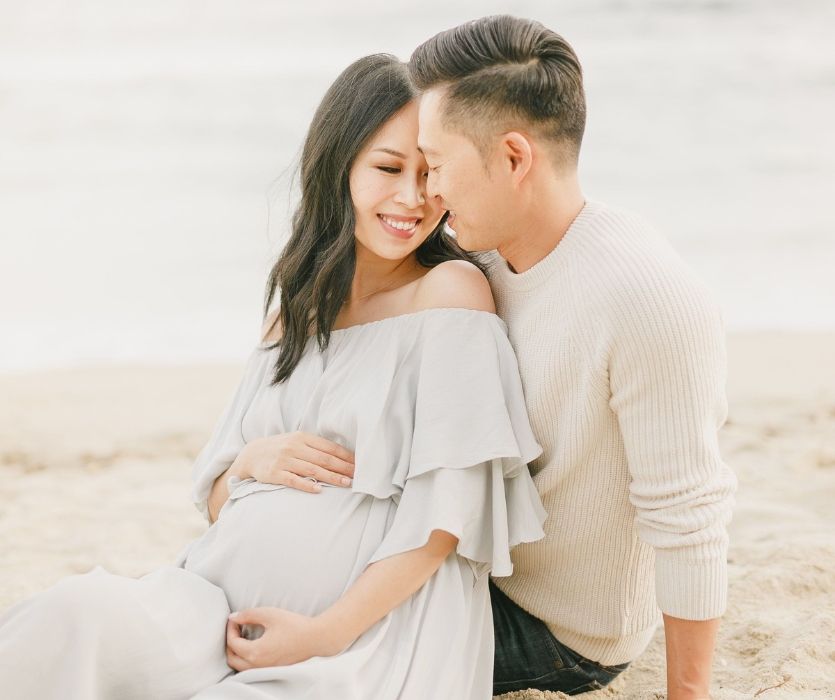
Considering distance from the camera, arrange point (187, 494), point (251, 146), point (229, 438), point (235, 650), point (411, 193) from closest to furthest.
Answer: point (235, 650), point (411, 193), point (229, 438), point (187, 494), point (251, 146)

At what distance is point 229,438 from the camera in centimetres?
281

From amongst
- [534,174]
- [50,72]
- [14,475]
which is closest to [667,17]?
[50,72]

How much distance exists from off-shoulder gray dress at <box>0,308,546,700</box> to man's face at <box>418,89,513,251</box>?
8.2 inches

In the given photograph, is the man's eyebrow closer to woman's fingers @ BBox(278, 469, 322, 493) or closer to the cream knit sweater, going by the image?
the cream knit sweater

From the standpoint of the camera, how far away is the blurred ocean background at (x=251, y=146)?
34.7ft

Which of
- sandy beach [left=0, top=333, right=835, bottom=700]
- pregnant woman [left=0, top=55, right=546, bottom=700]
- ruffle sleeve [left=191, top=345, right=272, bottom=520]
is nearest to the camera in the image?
pregnant woman [left=0, top=55, right=546, bottom=700]

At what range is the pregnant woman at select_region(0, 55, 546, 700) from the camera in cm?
208

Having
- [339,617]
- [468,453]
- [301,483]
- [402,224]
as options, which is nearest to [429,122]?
[402,224]

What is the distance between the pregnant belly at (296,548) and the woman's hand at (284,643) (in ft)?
0.32

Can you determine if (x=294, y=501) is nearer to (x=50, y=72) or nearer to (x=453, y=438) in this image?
A: (x=453, y=438)

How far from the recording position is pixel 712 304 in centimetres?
216

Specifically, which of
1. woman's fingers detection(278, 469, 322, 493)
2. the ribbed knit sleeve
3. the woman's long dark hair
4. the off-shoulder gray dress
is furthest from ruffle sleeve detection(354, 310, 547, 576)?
the woman's long dark hair

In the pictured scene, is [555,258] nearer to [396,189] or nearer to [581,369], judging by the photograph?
[581,369]

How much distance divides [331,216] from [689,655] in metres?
1.54
